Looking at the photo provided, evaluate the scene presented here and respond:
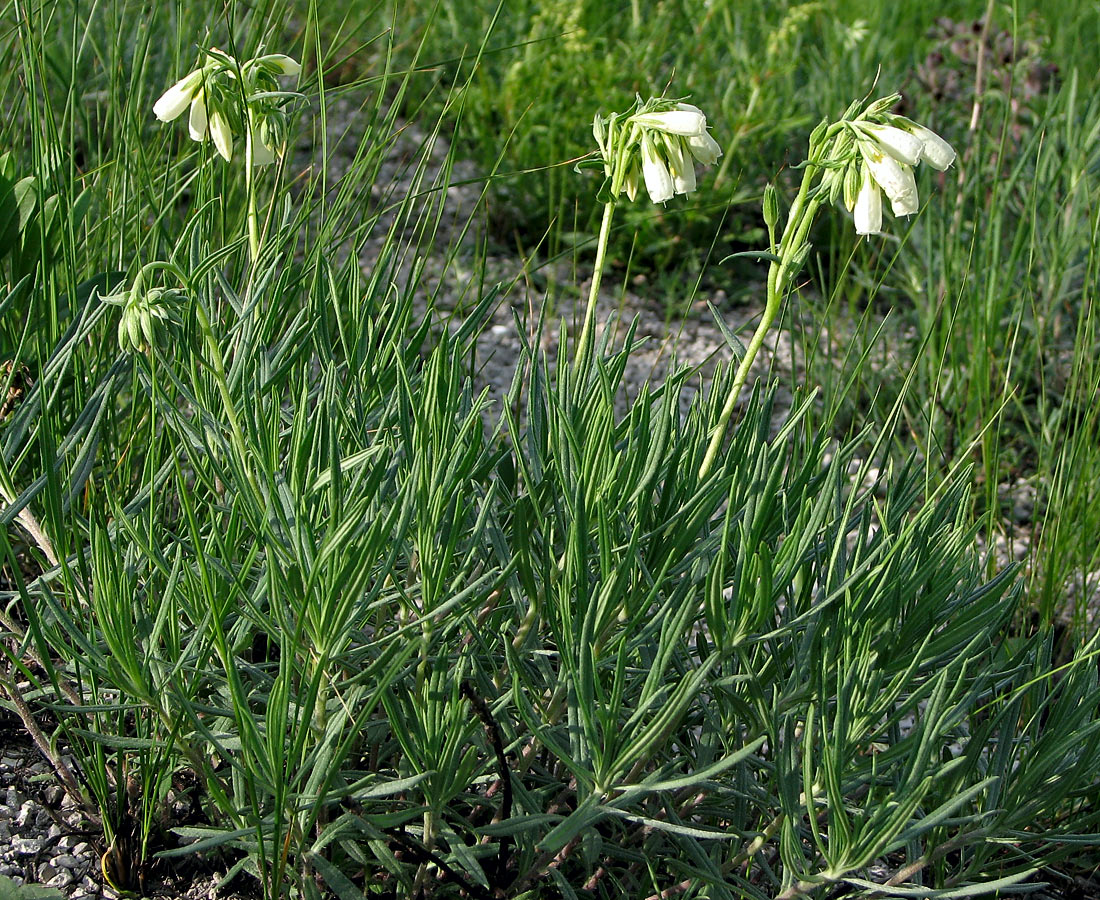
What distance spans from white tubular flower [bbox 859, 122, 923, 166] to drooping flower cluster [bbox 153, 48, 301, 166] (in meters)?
0.64

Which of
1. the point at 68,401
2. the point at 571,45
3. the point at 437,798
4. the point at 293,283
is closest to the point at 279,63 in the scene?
the point at 293,283

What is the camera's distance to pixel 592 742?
1.01m

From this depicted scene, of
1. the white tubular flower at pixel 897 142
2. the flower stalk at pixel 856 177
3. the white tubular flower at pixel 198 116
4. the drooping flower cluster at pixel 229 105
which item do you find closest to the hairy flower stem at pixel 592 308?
the flower stalk at pixel 856 177

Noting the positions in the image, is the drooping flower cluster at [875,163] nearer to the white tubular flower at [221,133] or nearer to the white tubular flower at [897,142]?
the white tubular flower at [897,142]

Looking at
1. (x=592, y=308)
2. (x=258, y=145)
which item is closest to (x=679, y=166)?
(x=592, y=308)

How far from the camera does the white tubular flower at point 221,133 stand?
130 cm

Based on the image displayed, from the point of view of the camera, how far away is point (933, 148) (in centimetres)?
A: 107

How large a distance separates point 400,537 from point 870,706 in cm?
46

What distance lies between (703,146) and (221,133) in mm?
550

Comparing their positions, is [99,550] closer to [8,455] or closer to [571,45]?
[8,455]

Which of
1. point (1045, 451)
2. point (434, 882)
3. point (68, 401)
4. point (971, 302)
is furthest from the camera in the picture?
point (971, 302)

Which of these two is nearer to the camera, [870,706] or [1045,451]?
[870,706]

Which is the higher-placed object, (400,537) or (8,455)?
(400,537)

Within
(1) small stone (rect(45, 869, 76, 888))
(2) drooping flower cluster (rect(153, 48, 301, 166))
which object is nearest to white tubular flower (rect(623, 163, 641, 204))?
(2) drooping flower cluster (rect(153, 48, 301, 166))
